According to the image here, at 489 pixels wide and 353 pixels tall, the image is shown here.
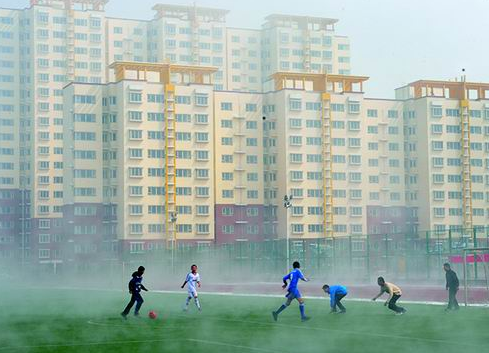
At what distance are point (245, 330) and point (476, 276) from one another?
1047 inches

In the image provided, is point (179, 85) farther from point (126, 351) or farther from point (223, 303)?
point (126, 351)

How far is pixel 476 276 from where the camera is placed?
51.6 m

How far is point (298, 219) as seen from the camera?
125500 millimetres

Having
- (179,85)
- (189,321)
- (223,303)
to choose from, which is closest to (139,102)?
(179,85)

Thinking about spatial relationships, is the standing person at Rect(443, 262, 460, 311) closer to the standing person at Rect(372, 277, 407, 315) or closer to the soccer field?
the soccer field

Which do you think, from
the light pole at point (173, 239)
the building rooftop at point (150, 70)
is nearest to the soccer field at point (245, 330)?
the light pole at point (173, 239)

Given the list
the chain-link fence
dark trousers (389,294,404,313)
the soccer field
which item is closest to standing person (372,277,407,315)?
dark trousers (389,294,404,313)

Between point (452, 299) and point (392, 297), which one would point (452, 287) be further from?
point (392, 297)

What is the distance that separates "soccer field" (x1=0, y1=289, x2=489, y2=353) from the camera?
22906 mm

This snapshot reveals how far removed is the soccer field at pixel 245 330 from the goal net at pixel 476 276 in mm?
3941

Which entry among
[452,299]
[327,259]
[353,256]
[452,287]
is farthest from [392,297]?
[327,259]

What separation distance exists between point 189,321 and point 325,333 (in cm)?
722

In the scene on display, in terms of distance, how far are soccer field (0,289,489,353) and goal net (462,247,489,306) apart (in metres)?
3.94

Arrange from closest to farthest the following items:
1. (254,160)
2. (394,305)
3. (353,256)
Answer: (394,305)
(353,256)
(254,160)
